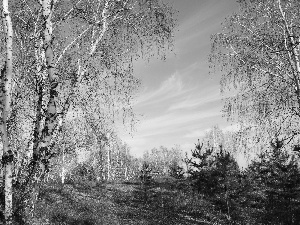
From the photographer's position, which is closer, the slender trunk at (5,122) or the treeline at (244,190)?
the slender trunk at (5,122)

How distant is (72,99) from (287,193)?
61.8 feet

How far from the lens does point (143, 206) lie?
76.1ft

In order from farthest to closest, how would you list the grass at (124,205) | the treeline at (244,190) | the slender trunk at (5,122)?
the treeline at (244,190)
the grass at (124,205)
the slender trunk at (5,122)

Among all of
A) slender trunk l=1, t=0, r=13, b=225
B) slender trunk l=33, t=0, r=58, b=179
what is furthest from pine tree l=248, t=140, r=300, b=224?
slender trunk l=1, t=0, r=13, b=225

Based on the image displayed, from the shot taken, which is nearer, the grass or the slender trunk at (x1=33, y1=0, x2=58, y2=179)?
the slender trunk at (x1=33, y1=0, x2=58, y2=179)

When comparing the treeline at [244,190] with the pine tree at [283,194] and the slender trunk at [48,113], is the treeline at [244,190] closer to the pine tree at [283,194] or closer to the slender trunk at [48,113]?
the pine tree at [283,194]

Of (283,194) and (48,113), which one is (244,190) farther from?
(48,113)

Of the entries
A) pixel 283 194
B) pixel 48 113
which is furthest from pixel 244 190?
pixel 48 113

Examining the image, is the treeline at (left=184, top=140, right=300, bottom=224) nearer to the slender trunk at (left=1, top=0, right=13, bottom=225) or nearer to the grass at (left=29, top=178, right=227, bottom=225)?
the grass at (left=29, top=178, right=227, bottom=225)

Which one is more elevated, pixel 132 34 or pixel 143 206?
pixel 132 34

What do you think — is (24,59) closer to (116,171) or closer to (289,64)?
(289,64)

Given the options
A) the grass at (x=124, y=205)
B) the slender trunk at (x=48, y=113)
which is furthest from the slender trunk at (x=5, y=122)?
the grass at (x=124, y=205)

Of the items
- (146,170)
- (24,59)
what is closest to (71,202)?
(146,170)

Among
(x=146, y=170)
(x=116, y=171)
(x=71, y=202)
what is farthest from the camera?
(x=116, y=171)
